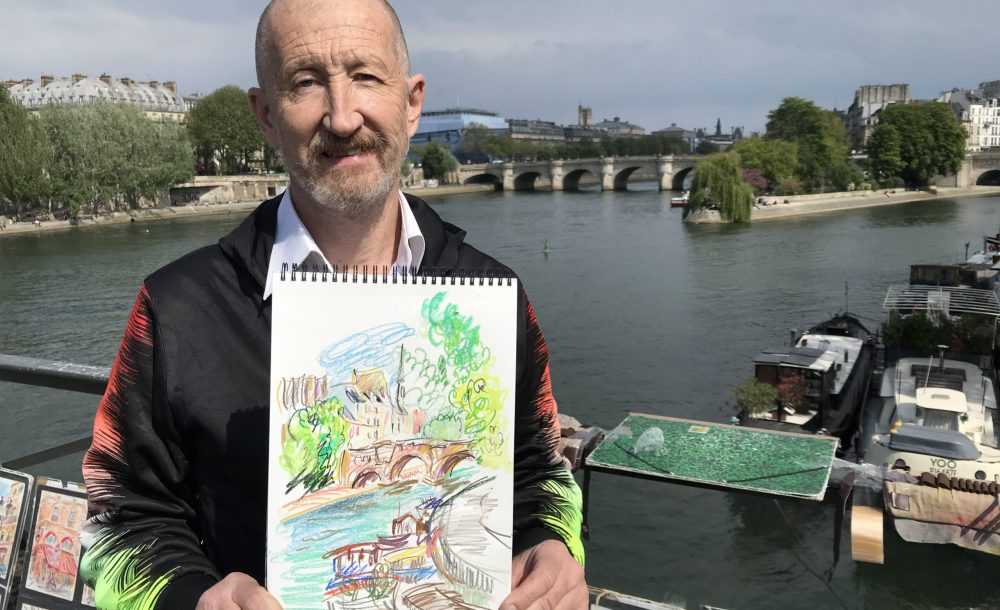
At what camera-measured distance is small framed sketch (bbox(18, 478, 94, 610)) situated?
188 centimetres

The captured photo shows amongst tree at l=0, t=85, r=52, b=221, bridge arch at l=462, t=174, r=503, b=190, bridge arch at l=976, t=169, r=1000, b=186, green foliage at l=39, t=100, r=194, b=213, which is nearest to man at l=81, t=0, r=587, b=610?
tree at l=0, t=85, r=52, b=221

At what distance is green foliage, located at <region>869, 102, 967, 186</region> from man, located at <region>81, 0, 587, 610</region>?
52606 millimetres

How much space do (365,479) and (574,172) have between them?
203 feet

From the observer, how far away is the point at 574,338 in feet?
50.8

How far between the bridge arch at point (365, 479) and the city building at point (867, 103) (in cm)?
9218

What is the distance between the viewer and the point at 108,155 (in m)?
34.6

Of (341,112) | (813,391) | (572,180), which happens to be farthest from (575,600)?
(572,180)

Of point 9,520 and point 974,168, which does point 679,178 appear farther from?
point 9,520

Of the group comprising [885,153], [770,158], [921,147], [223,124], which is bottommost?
[770,158]

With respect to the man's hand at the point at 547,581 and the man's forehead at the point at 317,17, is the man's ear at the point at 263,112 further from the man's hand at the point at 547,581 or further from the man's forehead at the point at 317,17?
the man's hand at the point at 547,581

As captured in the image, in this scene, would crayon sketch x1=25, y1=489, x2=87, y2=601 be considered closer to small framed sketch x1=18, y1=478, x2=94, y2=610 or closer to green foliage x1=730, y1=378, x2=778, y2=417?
small framed sketch x1=18, y1=478, x2=94, y2=610

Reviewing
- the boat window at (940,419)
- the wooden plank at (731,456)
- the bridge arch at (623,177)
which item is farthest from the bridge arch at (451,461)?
the bridge arch at (623,177)

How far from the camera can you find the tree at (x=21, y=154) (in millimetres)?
30781

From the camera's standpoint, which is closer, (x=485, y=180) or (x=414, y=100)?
(x=414, y=100)
